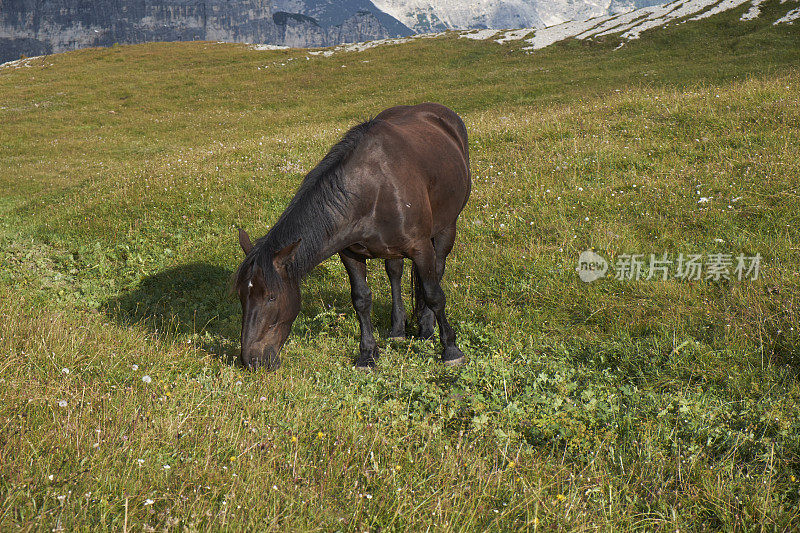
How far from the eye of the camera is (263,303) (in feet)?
16.8

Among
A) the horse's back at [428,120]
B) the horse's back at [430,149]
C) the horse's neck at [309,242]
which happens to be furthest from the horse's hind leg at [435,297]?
the horse's back at [428,120]

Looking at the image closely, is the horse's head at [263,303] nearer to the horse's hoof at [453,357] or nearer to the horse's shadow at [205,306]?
the horse's shadow at [205,306]

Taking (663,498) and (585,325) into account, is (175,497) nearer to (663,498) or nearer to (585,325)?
(663,498)

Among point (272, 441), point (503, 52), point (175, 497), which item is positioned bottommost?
point (272, 441)

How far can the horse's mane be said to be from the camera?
16.8 ft

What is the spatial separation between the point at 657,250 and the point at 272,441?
6.61 metres

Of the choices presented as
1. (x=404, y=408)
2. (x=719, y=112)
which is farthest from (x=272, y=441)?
(x=719, y=112)

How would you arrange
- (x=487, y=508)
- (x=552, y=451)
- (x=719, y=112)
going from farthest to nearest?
(x=719, y=112) → (x=552, y=451) → (x=487, y=508)

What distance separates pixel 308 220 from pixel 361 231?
669 millimetres

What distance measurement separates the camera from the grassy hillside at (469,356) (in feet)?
10.5

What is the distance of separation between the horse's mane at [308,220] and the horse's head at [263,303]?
0.03m

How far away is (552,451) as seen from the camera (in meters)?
4.18

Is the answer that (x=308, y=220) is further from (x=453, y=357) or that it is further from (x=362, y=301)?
(x=453, y=357)

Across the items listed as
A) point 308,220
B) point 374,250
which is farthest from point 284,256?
point 374,250
